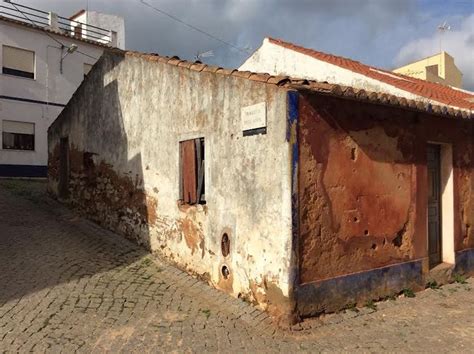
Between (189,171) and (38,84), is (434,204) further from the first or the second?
(38,84)

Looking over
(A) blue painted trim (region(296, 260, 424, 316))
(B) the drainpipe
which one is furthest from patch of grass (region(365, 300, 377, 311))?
(B) the drainpipe

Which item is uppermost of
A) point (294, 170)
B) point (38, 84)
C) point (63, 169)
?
point (38, 84)

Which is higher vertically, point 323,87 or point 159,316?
point 323,87

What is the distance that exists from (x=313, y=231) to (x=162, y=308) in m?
2.33

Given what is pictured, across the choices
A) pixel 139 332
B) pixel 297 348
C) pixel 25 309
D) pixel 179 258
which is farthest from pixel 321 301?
pixel 25 309

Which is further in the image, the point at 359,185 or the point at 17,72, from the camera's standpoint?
the point at 17,72

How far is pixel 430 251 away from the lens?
7766mm

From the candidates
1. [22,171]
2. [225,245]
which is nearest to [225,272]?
[225,245]

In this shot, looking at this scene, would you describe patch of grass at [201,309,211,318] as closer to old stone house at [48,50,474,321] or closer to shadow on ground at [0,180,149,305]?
old stone house at [48,50,474,321]

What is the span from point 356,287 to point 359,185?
4.59ft

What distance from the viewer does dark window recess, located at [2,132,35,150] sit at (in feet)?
64.6

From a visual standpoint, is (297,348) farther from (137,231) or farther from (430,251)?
(137,231)

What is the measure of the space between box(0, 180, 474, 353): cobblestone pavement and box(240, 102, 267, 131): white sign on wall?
2396mm

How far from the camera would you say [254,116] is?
19.1ft
